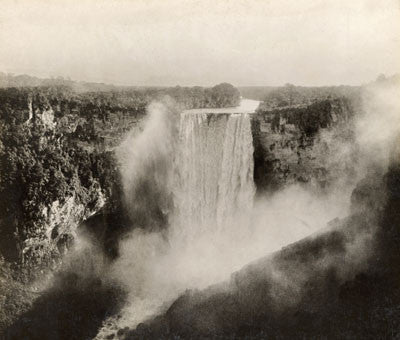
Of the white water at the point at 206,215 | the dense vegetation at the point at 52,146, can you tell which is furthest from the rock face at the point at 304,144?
the dense vegetation at the point at 52,146

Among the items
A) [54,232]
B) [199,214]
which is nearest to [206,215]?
[199,214]

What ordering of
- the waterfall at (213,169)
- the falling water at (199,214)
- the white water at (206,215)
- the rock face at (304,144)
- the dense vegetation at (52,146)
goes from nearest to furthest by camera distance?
the dense vegetation at (52,146), the rock face at (304,144), the white water at (206,215), the falling water at (199,214), the waterfall at (213,169)

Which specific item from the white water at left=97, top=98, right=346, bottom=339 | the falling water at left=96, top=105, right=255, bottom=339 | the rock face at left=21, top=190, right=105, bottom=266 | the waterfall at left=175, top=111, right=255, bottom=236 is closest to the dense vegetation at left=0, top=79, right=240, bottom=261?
the rock face at left=21, top=190, right=105, bottom=266

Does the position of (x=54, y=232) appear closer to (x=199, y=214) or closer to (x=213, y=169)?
(x=199, y=214)

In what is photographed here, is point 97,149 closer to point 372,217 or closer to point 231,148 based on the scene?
point 231,148

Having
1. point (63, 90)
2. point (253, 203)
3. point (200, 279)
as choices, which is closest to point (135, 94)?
point (63, 90)

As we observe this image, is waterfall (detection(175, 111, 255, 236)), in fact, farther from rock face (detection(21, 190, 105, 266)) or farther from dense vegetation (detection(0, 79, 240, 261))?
rock face (detection(21, 190, 105, 266))

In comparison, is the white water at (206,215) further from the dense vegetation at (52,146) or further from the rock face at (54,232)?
the rock face at (54,232)
